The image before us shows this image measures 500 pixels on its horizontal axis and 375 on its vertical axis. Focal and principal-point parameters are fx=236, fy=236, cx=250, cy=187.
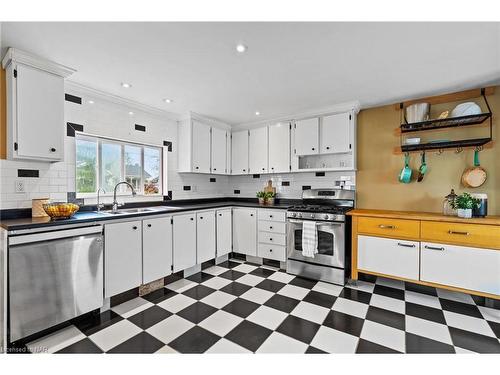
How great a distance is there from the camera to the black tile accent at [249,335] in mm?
1769

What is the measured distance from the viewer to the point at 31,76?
2.05 m

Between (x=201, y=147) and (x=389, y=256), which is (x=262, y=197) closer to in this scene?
(x=201, y=147)

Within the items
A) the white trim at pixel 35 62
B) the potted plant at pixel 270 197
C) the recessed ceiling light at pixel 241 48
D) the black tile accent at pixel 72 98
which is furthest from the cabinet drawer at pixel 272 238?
the white trim at pixel 35 62

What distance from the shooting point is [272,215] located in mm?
3508

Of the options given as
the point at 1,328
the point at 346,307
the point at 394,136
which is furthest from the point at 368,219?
the point at 1,328

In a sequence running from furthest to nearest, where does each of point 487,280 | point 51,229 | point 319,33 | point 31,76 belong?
point 487,280 → point 31,76 → point 51,229 → point 319,33

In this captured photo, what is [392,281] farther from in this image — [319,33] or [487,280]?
[319,33]

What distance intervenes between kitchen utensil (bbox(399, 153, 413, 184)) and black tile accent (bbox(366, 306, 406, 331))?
5.49 feet

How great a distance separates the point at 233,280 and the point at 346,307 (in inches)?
53.0

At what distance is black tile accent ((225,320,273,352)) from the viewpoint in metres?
1.77

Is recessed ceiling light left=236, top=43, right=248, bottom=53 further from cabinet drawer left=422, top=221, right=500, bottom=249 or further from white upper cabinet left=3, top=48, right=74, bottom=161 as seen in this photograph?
cabinet drawer left=422, top=221, right=500, bottom=249

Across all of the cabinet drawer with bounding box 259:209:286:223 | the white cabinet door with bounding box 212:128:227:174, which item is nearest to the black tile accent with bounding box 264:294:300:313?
the cabinet drawer with bounding box 259:209:286:223

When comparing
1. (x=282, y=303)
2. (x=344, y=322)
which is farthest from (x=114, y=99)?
(x=344, y=322)

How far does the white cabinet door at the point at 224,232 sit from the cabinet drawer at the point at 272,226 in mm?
534
